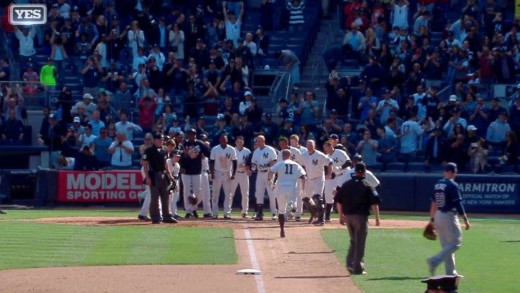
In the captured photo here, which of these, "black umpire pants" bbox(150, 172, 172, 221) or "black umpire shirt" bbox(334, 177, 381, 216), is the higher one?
"black umpire shirt" bbox(334, 177, 381, 216)

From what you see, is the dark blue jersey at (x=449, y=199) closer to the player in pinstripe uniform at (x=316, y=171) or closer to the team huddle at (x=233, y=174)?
the team huddle at (x=233, y=174)

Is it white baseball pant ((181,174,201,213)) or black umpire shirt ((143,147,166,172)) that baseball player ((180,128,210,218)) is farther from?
black umpire shirt ((143,147,166,172))

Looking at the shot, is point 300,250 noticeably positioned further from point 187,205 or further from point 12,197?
point 12,197

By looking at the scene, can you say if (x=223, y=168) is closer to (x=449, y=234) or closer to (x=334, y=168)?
(x=334, y=168)

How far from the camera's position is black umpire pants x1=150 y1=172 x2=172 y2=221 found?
87.9ft

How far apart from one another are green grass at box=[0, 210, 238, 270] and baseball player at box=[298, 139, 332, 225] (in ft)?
8.28

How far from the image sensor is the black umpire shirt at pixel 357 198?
1867 cm

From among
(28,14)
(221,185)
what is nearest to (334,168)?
(221,185)

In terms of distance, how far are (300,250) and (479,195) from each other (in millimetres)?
12634

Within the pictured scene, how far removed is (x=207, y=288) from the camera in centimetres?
1712

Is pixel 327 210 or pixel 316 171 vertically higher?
pixel 316 171

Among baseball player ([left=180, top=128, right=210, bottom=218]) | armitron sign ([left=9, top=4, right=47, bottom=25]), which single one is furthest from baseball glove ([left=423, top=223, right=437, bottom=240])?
baseball player ([left=180, top=128, right=210, bottom=218])

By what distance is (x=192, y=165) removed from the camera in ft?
94.6

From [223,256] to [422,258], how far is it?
135 inches
